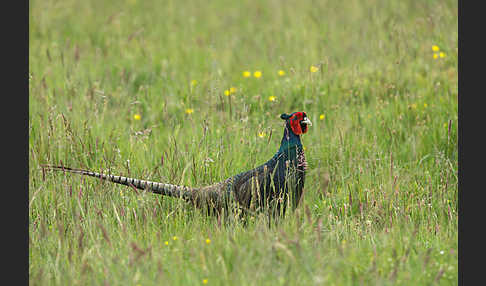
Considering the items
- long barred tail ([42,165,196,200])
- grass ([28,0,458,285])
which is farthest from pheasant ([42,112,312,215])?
grass ([28,0,458,285])

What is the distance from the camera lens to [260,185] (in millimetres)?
4891

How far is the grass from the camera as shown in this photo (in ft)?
12.4

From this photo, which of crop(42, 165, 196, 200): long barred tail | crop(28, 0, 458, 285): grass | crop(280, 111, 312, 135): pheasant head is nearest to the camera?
crop(28, 0, 458, 285): grass

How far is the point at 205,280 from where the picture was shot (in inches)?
139

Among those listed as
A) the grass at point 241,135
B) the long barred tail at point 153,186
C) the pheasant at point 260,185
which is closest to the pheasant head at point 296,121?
the pheasant at point 260,185

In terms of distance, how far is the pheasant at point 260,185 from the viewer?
192 inches

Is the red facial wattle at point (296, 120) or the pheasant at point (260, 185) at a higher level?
the red facial wattle at point (296, 120)

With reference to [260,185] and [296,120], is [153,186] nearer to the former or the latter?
[260,185]

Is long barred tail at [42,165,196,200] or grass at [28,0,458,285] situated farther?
long barred tail at [42,165,196,200]

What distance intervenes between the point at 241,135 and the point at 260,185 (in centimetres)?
99

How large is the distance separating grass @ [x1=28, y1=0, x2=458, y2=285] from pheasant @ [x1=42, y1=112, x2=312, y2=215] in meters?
0.12

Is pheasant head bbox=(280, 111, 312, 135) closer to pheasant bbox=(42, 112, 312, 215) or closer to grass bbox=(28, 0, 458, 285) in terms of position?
pheasant bbox=(42, 112, 312, 215)

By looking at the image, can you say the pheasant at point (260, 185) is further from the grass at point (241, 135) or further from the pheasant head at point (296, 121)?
the grass at point (241, 135)

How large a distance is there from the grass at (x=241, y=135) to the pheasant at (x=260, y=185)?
0.12 metres
